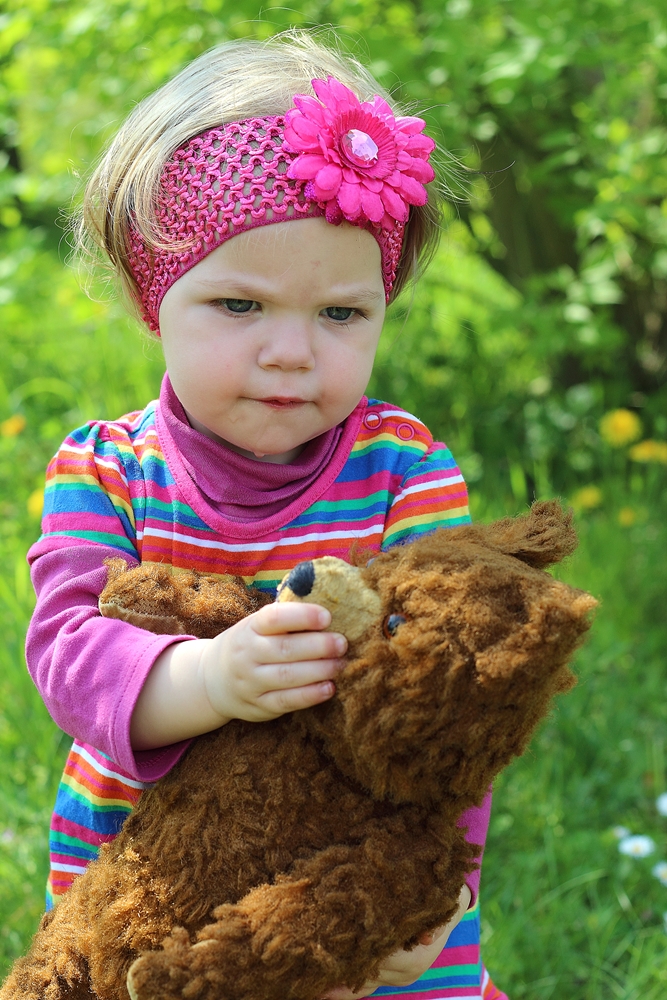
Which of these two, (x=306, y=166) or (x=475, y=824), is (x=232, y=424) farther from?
(x=475, y=824)

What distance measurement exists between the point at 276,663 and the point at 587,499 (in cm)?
265

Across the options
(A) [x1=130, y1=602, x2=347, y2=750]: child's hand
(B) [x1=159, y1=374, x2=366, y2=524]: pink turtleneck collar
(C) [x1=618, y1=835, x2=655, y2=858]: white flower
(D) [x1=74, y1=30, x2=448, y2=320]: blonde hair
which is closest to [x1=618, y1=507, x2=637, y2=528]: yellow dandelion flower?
(C) [x1=618, y1=835, x2=655, y2=858]: white flower

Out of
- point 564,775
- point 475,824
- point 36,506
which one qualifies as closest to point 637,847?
point 564,775

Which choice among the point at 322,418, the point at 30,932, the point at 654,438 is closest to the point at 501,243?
the point at 654,438

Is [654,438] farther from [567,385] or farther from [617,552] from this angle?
[617,552]

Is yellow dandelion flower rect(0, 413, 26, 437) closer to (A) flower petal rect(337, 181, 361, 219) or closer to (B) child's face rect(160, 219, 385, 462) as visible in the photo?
(B) child's face rect(160, 219, 385, 462)

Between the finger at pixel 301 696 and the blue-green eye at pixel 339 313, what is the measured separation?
586mm

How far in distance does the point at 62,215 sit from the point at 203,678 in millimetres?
1251

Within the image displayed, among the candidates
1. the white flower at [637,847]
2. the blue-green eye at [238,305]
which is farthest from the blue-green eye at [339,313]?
the white flower at [637,847]

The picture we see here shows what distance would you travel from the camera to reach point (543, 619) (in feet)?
3.33

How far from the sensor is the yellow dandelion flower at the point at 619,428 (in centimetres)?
376

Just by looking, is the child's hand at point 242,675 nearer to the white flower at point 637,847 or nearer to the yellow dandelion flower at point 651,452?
the white flower at point 637,847

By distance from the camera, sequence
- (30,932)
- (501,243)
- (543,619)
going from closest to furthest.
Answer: (543,619) → (30,932) → (501,243)

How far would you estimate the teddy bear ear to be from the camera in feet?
3.85
